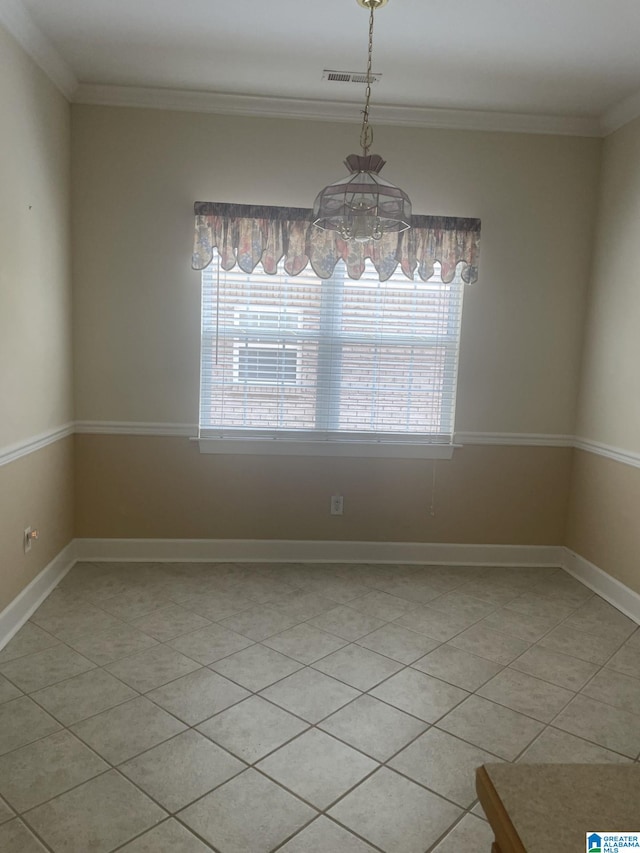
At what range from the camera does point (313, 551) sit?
405 cm

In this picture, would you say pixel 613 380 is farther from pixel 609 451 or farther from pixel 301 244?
pixel 301 244

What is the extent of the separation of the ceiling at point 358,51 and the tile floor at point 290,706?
9.17 feet

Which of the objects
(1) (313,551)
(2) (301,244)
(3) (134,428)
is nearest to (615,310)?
(2) (301,244)

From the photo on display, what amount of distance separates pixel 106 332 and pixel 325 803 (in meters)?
2.87

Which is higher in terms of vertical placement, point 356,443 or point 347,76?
point 347,76

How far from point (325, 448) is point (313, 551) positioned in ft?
2.24

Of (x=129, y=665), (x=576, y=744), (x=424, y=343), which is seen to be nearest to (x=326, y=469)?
(x=424, y=343)

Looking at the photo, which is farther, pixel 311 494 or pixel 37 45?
pixel 311 494

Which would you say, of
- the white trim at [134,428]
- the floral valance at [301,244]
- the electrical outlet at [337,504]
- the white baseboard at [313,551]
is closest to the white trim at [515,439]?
the white baseboard at [313,551]

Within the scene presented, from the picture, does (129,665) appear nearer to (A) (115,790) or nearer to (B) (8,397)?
(A) (115,790)

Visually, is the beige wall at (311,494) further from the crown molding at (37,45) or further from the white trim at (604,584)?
the crown molding at (37,45)

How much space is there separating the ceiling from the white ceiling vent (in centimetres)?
4

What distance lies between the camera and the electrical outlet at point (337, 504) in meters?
4.04

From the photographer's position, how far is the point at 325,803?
189 centimetres
